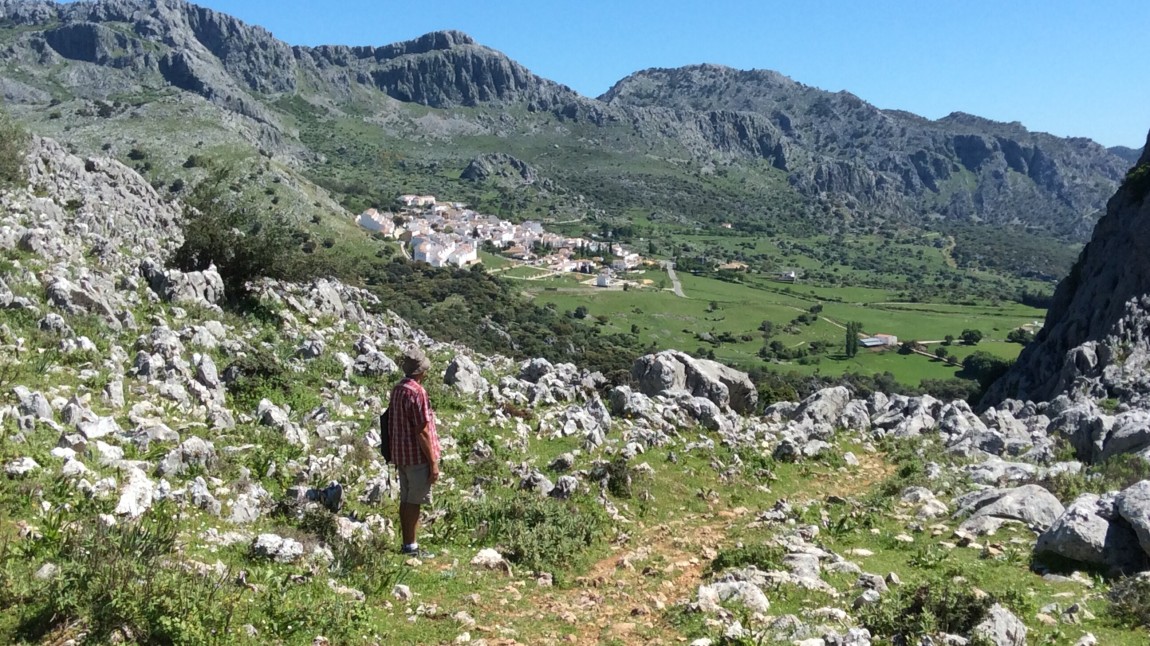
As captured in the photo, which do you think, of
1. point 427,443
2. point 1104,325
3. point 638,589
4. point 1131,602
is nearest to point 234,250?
point 427,443

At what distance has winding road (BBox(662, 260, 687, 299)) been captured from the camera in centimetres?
13935

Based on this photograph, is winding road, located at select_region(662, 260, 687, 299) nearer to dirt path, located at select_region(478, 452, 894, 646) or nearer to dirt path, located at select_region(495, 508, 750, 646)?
dirt path, located at select_region(478, 452, 894, 646)

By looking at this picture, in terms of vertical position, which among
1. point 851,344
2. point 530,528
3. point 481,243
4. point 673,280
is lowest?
point 851,344

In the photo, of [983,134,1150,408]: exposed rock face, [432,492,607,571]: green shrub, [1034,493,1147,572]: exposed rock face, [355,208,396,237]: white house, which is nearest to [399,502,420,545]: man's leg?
[432,492,607,571]: green shrub

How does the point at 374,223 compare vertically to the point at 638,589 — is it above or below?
above

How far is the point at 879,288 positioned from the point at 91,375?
610ft

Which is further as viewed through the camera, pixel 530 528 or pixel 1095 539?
pixel 530 528

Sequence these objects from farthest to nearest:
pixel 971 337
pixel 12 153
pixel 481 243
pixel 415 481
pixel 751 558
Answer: pixel 481 243, pixel 971 337, pixel 12 153, pixel 751 558, pixel 415 481

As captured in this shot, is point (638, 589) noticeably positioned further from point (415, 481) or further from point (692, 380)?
point (692, 380)

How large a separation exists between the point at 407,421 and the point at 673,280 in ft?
489

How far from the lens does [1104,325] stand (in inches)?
1430

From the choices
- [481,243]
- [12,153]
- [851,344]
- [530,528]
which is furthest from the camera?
[481,243]

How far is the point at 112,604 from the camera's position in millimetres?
5809

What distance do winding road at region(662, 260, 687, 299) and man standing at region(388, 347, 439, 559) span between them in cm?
12654
